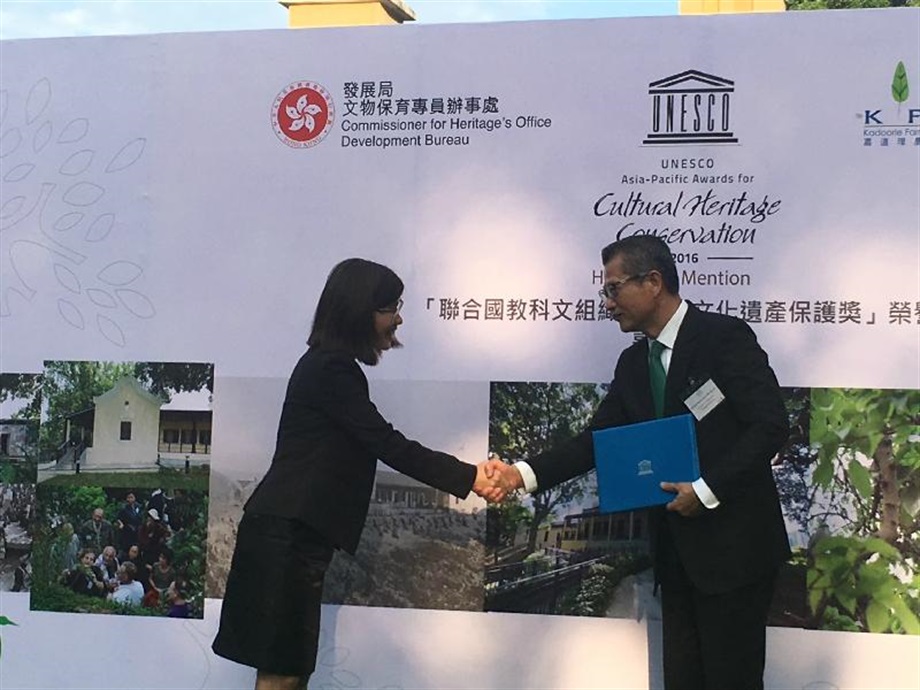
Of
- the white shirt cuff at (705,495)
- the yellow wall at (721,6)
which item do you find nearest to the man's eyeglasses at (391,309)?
the white shirt cuff at (705,495)

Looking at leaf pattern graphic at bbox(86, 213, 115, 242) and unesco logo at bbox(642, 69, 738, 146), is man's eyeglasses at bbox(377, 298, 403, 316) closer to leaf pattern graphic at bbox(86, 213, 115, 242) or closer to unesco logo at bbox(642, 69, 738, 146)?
unesco logo at bbox(642, 69, 738, 146)

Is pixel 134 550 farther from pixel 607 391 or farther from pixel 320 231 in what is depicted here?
pixel 607 391

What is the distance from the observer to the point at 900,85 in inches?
130

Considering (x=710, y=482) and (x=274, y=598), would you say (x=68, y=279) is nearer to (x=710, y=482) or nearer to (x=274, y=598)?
(x=274, y=598)

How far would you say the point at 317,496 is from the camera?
115 inches

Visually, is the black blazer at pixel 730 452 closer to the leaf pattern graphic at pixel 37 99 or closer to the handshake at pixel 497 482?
the handshake at pixel 497 482

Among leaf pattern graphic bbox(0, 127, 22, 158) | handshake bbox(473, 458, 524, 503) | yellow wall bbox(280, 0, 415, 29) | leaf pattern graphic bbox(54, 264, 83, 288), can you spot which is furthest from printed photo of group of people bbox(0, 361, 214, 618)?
yellow wall bbox(280, 0, 415, 29)

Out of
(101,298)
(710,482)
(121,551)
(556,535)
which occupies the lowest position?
(121,551)

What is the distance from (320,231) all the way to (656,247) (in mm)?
1206

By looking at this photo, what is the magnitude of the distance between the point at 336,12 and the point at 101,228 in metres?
1.20

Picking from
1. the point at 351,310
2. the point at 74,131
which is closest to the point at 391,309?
the point at 351,310

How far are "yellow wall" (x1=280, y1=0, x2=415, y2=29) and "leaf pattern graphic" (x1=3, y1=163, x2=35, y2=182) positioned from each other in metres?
1.09

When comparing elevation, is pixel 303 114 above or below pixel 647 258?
above

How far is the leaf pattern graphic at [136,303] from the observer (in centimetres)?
376
